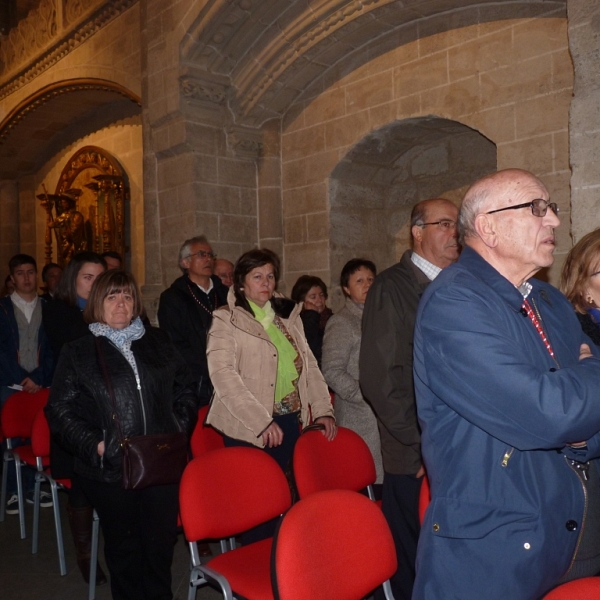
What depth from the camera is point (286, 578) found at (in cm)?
167

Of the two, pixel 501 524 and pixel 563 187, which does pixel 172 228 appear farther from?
pixel 501 524

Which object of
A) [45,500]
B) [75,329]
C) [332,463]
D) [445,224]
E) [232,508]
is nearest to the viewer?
[232,508]

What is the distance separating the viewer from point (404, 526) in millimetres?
2473

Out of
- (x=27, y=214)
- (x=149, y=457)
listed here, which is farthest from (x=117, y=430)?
(x=27, y=214)

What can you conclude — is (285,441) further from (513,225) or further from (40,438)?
(513,225)

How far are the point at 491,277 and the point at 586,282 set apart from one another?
37.1 inches

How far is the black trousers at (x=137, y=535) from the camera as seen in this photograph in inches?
99.1

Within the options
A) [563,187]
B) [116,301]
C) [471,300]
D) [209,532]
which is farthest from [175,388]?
[563,187]

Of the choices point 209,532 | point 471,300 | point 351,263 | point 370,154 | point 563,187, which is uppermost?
point 370,154

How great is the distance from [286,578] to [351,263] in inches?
89.4

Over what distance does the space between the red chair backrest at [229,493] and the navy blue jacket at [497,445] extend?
1015 millimetres

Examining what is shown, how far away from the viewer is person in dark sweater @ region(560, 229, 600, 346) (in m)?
2.15

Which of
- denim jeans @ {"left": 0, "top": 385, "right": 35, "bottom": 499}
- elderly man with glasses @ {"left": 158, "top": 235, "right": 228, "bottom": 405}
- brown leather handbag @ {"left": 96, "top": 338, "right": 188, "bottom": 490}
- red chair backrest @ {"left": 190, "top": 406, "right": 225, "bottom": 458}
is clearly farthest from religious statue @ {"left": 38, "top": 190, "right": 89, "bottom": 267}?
brown leather handbag @ {"left": 96, "top": 338, "right": 188, "bottom": 490}

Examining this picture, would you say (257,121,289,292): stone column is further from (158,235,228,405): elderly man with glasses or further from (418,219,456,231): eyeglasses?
(418,219,456,231): eyeglasses
